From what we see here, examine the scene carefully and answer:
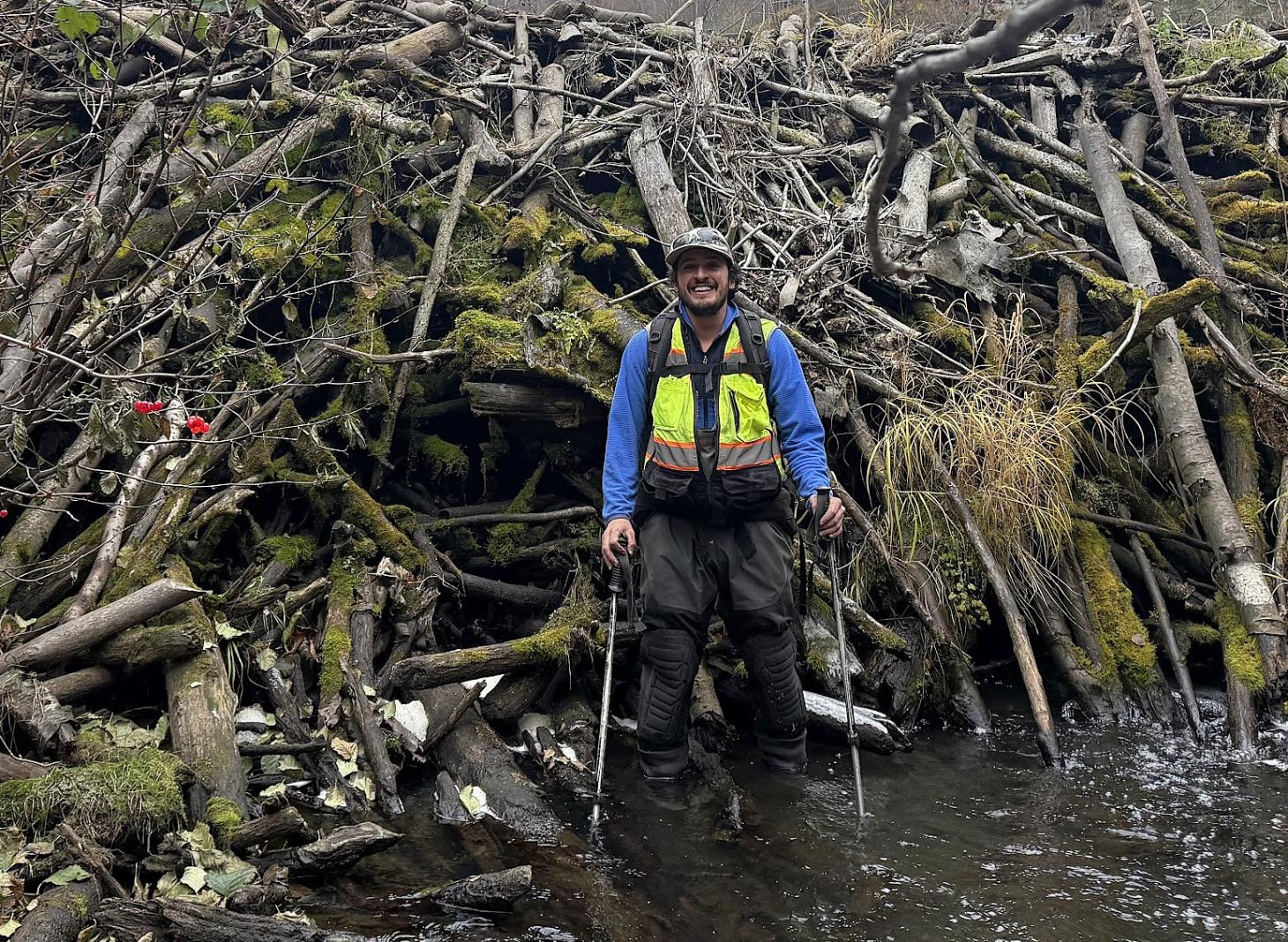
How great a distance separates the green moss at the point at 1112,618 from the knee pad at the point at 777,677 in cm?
255

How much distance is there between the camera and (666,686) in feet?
18.0

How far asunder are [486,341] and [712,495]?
2694mm

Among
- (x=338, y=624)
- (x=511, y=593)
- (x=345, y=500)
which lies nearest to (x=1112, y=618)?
(x=511, y=593)

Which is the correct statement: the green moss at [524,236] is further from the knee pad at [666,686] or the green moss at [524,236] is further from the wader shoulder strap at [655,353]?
the knee pad at [666,686]

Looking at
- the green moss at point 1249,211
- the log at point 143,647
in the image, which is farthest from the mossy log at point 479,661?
the green moss at point 1249,211

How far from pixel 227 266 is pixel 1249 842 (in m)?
7.70

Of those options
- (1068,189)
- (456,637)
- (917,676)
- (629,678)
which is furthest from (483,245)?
(1068,189)

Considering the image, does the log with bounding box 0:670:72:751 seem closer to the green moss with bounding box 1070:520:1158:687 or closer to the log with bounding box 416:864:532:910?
the log with bounding box 416:864:532:910

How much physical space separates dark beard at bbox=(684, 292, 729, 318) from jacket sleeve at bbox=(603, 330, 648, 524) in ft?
1.15

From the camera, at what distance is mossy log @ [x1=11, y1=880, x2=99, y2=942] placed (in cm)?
337

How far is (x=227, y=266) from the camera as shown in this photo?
7.15 m

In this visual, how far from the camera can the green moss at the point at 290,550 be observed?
256 inches

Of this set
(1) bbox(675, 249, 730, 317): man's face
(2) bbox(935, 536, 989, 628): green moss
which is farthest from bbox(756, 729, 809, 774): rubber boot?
(1) bbox(675, 249, 730, 317): man's face

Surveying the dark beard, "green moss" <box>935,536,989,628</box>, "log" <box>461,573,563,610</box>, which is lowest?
"green moss" <box>935,536,989,628</box>
